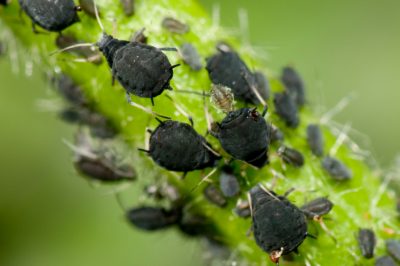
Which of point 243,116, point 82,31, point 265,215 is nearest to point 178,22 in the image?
point 82,31

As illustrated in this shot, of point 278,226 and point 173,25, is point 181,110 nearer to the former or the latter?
point 173,25

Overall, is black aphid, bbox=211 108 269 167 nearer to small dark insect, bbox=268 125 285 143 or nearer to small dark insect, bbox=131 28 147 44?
small dark insect, bbox=268 125 285 143

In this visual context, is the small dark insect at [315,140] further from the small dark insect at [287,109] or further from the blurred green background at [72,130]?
the blurred green background at [72,130]

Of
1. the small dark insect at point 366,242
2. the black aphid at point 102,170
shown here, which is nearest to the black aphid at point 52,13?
the black aphid at point 102,170

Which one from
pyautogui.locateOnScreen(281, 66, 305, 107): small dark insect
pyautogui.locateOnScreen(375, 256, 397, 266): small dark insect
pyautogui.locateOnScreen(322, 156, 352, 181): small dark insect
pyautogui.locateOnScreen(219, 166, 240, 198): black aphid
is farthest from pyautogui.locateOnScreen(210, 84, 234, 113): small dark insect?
pyautogui.locateOnScreen(375, 256, 397, 266): small dark insect

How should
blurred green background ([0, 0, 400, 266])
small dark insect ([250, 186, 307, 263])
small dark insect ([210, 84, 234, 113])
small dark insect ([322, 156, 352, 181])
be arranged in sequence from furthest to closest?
blurred green background ([0, 0, 400, 266])
small dark insect ([322, 156, 352, 181])
small dark insect ([210, 84, 234, 113])
small dark insect ([250, 186, 307, 263])

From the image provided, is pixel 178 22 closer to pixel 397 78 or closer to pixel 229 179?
pixel 229 179

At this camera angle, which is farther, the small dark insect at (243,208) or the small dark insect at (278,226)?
the small dark insect at (243,208)
